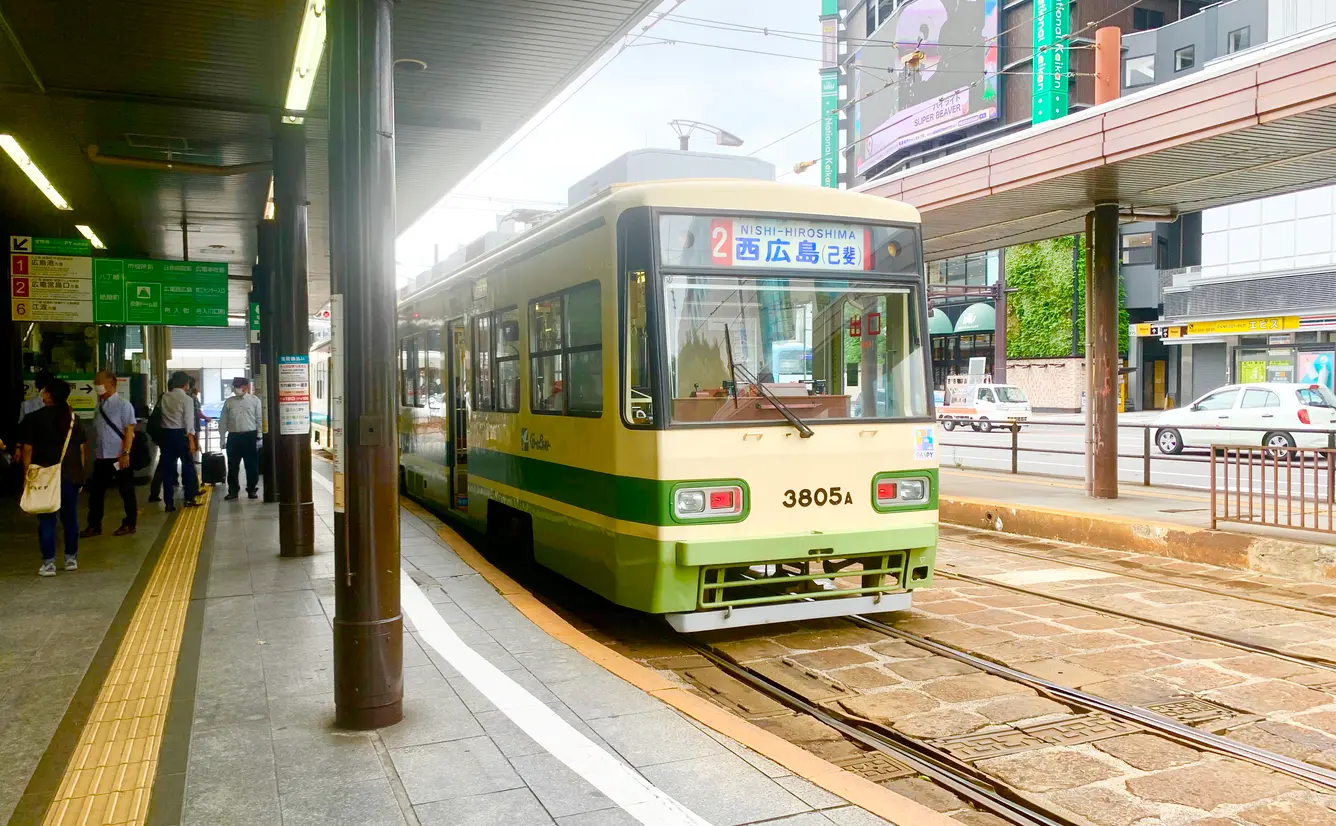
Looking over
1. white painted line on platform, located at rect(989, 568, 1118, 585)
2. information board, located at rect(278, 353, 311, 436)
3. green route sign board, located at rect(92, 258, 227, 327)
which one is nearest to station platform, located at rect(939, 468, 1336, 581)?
white painted line on platform, located at rect(989, 568, 1118, 585)

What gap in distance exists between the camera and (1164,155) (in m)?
10.6

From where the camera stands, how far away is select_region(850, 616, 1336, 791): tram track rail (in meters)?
4.48

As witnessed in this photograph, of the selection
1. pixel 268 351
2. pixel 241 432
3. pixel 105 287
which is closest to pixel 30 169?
pixel 105 287

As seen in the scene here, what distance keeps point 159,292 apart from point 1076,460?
16.9 metres

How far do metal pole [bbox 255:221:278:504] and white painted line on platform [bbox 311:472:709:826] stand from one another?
662 centimetres

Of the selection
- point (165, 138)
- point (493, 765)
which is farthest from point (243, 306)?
point (493, 765)

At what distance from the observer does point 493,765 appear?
418cm

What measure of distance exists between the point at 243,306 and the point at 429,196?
18.8 m

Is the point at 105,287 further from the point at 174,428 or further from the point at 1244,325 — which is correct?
the point at 1244,325

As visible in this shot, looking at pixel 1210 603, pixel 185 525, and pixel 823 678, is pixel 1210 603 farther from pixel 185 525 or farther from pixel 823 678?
pixel 185 525

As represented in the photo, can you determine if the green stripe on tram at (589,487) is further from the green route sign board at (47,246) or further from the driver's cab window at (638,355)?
the green route sign board at (47,246)

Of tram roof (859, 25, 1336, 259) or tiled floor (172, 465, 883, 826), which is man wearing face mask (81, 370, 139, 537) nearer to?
tiled floor (172, 465, 883, 826)

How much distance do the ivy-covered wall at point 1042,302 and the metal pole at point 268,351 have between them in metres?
35.7

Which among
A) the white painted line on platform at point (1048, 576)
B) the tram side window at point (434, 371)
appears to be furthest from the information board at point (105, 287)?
the white painted line on platform at point (1048, 576)
